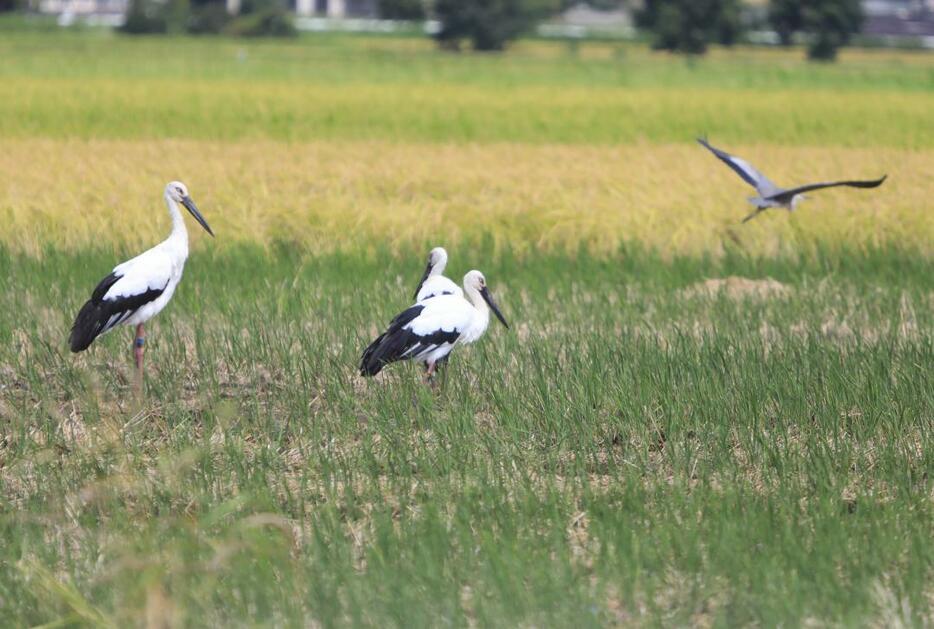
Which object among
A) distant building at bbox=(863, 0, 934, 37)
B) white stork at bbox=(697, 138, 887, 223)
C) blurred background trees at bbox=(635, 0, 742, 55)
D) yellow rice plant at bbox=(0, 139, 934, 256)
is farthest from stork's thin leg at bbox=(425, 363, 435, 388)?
distant building at bbox=(863, 0, 934, 37)

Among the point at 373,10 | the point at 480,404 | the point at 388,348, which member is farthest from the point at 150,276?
the point at 373,10

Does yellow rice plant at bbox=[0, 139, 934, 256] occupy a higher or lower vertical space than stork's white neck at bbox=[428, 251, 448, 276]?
lower

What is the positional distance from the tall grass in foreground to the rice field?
24 mm

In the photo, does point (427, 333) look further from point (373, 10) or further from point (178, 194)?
point (373, 10)

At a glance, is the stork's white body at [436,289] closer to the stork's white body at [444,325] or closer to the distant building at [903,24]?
the stork's white body at [444,325]

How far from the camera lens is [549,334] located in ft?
29.7

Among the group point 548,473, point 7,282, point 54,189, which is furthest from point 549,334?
point 54,189

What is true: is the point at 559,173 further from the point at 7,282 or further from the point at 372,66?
the point at 372,66

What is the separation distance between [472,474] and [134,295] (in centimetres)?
263

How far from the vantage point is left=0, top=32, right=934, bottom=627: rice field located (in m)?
4.85

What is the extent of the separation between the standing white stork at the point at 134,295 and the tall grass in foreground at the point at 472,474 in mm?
222

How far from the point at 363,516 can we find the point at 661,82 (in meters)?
39.7

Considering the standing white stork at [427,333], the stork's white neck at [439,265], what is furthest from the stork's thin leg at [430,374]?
the stork's white neck at [439,265]

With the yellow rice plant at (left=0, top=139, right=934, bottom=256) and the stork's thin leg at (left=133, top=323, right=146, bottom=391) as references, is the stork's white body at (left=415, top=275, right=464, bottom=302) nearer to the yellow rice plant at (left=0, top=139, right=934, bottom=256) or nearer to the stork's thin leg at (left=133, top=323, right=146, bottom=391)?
the stork's thin leg at (left=133, top=323, right=146, bottom=391)
